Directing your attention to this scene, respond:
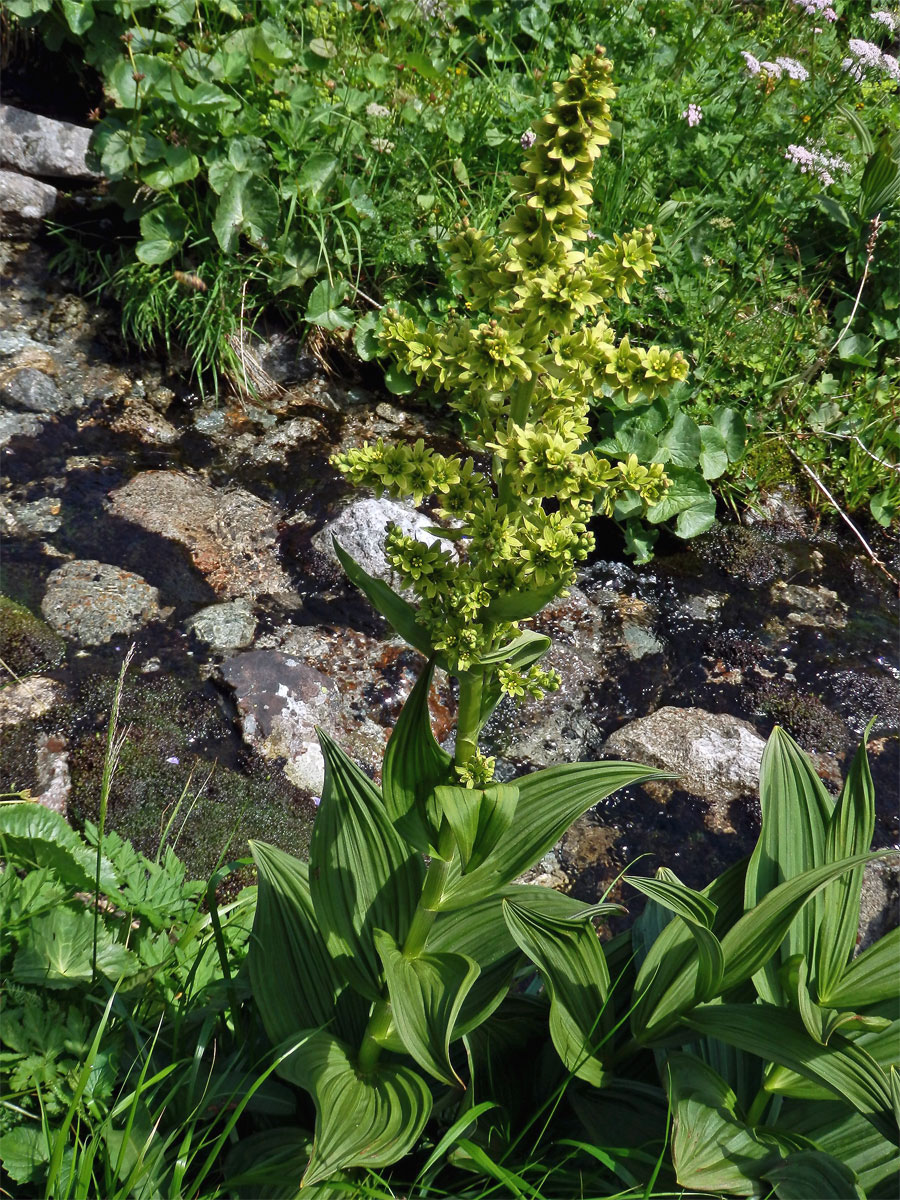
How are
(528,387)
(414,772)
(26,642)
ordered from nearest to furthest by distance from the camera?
1. (528,387)
2. (414,772)
3. (26,642)

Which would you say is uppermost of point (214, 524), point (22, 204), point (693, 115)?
point (693, 115)

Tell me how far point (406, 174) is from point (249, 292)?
1133 millimetres

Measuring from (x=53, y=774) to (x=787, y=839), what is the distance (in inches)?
98.7

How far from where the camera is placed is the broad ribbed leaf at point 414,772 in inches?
71.7

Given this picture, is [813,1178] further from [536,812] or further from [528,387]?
[528,387]

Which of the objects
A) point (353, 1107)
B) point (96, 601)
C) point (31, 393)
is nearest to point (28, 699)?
point (96, 601)

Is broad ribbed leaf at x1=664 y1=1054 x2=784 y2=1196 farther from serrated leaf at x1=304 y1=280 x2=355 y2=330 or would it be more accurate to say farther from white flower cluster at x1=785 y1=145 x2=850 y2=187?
white flower cluster at x1=785 y1=145 x2=850 y2=187

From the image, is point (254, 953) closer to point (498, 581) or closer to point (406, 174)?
point (498, 581)

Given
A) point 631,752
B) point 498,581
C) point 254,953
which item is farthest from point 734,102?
point 254,953

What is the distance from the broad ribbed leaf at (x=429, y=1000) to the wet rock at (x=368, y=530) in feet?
8.14

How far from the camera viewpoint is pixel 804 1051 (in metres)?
1.72

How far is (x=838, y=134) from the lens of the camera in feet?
20.8

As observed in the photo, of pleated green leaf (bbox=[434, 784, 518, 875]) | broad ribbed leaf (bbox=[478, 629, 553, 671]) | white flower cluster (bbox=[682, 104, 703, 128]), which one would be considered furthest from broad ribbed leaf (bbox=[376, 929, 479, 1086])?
white flower cluster (bbox=[682, 104, 703, 128])

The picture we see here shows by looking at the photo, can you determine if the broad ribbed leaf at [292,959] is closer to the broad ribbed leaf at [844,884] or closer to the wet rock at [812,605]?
the broad ribbed leaf at [844,884]
